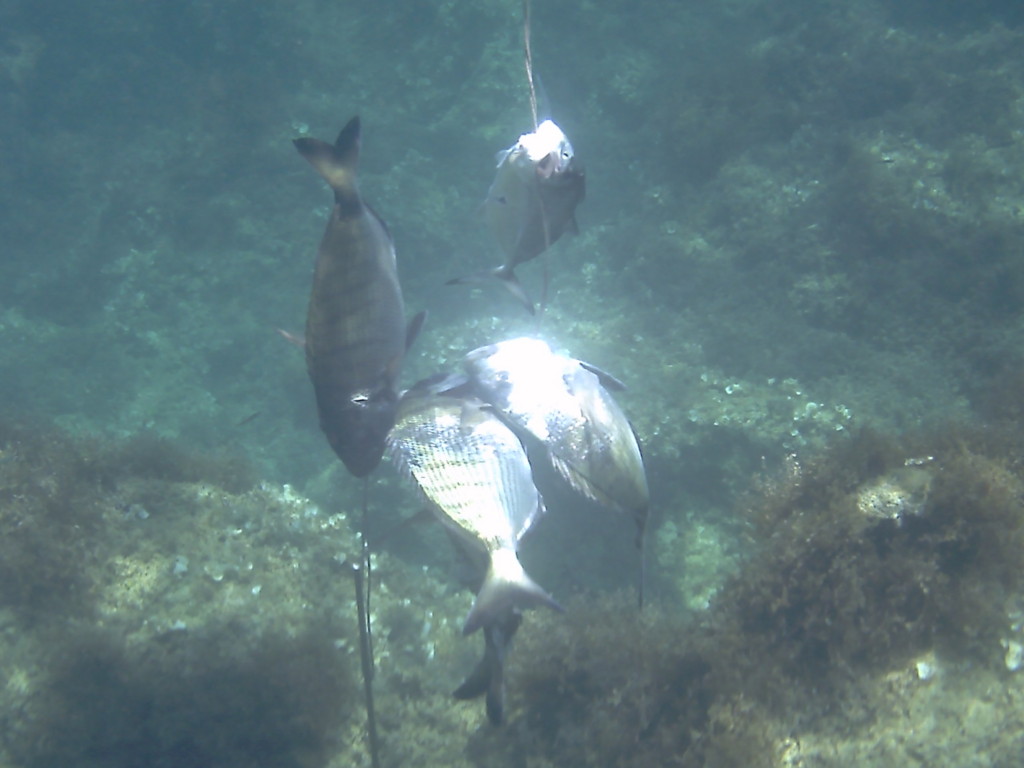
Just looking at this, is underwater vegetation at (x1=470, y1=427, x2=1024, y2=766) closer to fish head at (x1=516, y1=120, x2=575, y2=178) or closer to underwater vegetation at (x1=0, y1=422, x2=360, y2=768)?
underwater vegetation at (x1=0, y1=422, x2=360, y2=768)

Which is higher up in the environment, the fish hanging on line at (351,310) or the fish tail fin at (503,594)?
the fish hanging on line at (351,310)

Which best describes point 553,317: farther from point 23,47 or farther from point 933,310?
point 23,47

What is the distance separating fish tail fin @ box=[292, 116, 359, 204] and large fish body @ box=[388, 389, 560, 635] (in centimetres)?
124

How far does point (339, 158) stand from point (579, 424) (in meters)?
1.45

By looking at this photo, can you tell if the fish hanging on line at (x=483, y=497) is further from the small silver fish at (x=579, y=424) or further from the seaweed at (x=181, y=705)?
the seaweed at (x=181, y=705)

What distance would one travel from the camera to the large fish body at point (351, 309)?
201 cm

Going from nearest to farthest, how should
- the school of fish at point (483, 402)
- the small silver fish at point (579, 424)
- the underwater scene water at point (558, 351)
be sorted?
1. the school of fish at point (483, 402)
2. the small silver fish at point (579, 424)
3. the underwater scene water at point (558, 351)

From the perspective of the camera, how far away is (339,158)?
199 cm

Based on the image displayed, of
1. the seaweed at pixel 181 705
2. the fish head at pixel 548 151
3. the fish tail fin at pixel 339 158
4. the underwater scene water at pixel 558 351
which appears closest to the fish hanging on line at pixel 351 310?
the fish tail fin at pixel 339 158

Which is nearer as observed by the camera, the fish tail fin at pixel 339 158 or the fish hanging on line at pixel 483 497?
the fish tail fin at pixel 339 158

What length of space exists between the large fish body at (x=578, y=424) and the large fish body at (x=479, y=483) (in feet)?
0.57

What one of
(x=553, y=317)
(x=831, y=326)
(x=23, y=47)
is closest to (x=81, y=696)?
(x=553, y=317)

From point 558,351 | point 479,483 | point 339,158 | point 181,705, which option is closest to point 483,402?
point 479,483

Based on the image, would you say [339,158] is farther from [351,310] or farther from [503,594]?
[503,594]
